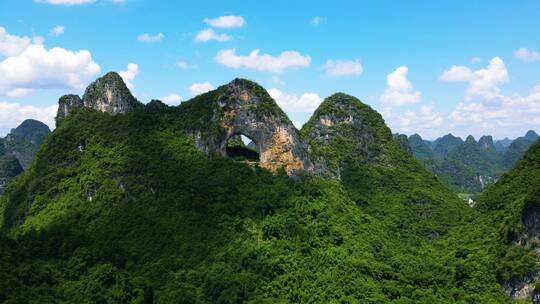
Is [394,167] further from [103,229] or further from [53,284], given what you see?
[53,284]

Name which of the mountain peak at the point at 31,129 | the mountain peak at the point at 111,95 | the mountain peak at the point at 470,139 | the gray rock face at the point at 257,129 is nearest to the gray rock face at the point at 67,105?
the mountain peak at the point at 111,95

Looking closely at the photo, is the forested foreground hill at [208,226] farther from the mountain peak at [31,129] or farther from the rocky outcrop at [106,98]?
the mountain peak at [31,129]

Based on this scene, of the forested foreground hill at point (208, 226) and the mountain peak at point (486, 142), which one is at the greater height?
the mountain peak at point (486, 142)

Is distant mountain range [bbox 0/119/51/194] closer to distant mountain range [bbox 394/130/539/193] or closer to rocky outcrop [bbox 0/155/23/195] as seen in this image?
rocky outcrop [bbox 0/155/23/195]

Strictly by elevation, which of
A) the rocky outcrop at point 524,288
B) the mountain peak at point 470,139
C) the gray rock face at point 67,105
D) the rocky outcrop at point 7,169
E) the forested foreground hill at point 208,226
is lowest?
the rocky outcrop at point 524,288

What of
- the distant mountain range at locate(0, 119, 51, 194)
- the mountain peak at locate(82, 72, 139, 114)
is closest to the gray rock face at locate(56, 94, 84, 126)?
the mountain peak at locate(82, 72, 139, 114)

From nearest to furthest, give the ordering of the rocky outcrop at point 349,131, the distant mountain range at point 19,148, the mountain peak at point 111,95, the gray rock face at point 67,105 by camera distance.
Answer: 1. the mountain peak at point 111,95
2. the gray rock face at point 67,105
3. the rocky outcrop at point 349,131
4. the distant mountain range at point 19,148

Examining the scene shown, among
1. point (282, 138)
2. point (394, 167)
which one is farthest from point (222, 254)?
point (394, 167)

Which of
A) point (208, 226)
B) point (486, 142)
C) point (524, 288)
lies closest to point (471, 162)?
point (486, 142)
